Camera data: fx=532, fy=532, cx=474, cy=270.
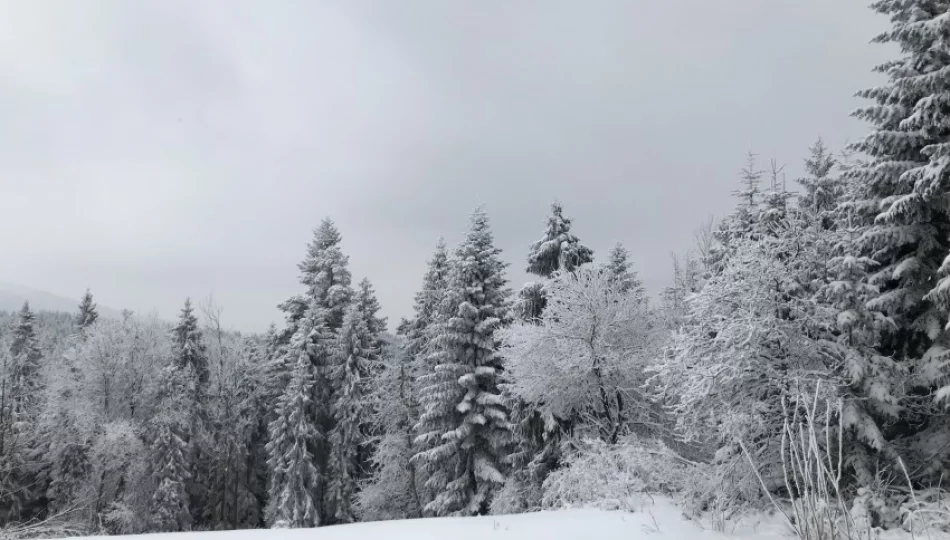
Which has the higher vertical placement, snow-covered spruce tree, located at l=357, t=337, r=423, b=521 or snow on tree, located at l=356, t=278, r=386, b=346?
snow on tree, located at l=356, t=278, r=386, b=346

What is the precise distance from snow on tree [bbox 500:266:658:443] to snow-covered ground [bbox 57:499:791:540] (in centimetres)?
1031

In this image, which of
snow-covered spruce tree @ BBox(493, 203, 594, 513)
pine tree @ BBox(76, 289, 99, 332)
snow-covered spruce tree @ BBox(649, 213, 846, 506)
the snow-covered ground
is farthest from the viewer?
pine tree @ BBox(76, 289, 99, 332)

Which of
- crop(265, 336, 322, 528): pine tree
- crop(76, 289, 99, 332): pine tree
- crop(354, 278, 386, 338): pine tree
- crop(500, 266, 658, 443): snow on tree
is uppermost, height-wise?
crop(76, 289, 99, 332): pine tree

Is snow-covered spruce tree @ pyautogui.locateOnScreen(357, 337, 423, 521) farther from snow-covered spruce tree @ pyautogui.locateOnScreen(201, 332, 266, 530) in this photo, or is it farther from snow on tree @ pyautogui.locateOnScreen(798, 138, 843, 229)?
snow on tree @ pyautogui.locateOnScreen(798, 138, 843, 229)

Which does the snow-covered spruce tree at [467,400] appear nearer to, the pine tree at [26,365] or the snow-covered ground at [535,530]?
the snow-covered ground at [535,530]

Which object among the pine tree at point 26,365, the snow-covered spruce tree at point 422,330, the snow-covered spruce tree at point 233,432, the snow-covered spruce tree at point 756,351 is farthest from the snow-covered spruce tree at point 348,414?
the snow-covered spruce tree at point 756,351

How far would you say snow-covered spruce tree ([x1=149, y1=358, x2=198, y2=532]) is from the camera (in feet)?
93.8

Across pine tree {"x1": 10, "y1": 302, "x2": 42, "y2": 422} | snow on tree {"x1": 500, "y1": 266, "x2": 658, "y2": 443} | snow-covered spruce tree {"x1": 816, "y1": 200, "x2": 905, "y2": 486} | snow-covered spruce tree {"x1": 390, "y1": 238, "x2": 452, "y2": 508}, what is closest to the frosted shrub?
snow on tree {"x1": 500, "y1": 266, "x2": 658, "y2": 443}

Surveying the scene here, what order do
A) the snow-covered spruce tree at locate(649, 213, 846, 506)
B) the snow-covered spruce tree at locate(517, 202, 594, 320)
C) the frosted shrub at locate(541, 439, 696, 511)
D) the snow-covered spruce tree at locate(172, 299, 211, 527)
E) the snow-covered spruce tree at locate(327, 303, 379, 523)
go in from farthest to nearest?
the snow-covered spruce tree at locate(172, 299, 211, 527)
the snow-covered spruce tree at locate(327, 303, 379, 523)
the snow-covered spruce tree at locate(517, 202, 594, 320)
the snow-covered spruce tree at locate(649, 213, 846, 506)
the frosted shrub at locate(541, 439, 696, 511)

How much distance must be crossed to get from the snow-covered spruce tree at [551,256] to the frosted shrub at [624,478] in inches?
337

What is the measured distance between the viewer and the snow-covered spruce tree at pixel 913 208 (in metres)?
10.7

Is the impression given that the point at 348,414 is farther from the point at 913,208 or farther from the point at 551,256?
the point at 913,208

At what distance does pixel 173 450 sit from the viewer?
29891 millimetres

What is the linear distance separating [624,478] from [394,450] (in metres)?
20.2
